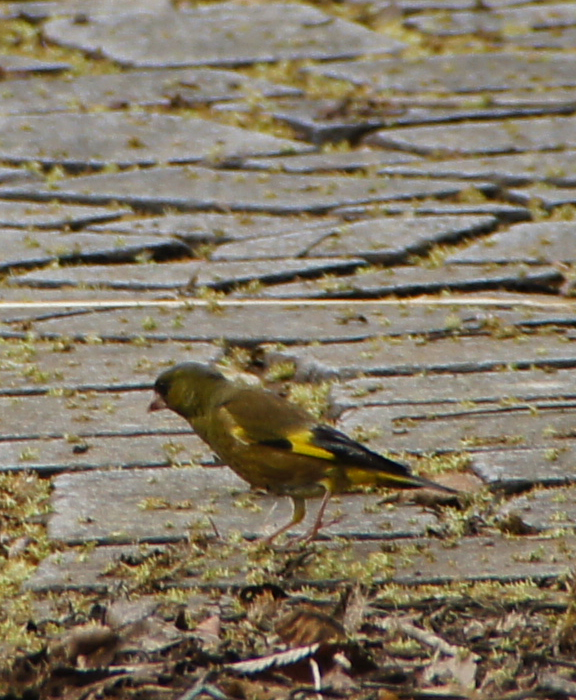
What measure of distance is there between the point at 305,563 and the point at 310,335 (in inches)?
57.2

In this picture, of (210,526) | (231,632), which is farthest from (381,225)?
(231,632)

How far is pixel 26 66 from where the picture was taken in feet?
25.0

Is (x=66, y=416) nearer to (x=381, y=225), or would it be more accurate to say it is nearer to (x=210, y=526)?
(x=210, y=526)

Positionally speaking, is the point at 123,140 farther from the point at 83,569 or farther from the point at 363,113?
the point at 83,569

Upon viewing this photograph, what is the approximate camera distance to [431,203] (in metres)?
5.74

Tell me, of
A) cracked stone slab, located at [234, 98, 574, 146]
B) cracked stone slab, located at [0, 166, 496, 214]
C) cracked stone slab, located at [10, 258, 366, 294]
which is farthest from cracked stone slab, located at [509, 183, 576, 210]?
cracked stone slab, located at [234, 98, 574, 146]

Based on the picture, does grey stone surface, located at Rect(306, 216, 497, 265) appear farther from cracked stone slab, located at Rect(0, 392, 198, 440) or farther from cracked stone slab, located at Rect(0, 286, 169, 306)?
cracked stone slab, located at Rect(0, 392, 198, 440)

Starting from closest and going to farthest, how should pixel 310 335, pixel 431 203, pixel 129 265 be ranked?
pixel 310 335
pixel 129 265
pixel 431 203

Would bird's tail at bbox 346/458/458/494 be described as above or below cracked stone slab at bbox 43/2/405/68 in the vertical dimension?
below

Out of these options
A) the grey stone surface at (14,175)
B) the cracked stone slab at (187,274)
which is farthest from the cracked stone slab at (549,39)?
the cracked stone slab at (187,274)

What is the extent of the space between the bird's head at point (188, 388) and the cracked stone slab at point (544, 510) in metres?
0.79

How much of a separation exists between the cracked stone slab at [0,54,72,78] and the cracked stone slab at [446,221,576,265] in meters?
3.04

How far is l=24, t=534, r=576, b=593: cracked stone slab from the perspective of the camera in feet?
10.0

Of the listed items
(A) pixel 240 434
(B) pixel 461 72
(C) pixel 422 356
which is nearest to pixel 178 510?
(A) pixel 240 434
